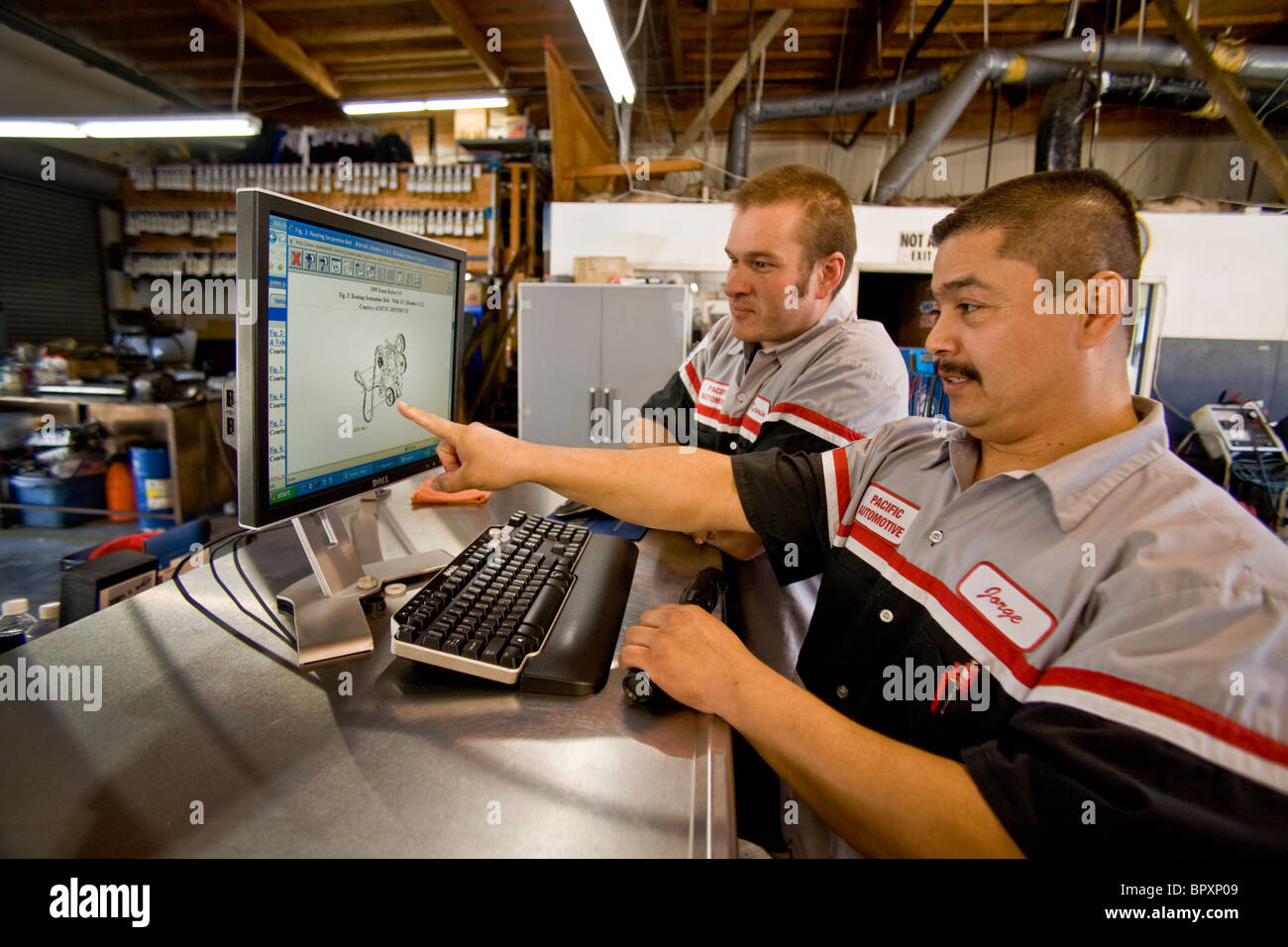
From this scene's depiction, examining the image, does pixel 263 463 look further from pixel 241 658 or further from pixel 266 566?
pixel 266 566

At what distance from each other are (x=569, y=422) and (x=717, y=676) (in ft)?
11.8

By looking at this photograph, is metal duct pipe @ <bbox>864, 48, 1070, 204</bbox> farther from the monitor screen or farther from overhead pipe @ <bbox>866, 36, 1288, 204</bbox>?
the monitor screen

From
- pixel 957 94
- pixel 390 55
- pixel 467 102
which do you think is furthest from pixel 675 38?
pixel 390 55

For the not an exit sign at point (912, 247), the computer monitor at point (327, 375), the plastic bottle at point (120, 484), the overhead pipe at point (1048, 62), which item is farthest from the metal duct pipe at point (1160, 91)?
the plastic bottle at point (120, 484)

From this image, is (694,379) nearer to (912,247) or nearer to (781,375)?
(781,375)

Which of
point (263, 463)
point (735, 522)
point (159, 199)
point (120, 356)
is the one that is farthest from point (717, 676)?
point (159, 199)

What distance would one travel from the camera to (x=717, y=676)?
0.76 meters

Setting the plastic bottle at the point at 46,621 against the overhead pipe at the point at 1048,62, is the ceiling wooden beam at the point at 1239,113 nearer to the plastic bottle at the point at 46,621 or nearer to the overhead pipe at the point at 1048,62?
the overhead pipe at the point at 1048,62

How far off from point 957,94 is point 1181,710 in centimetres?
558

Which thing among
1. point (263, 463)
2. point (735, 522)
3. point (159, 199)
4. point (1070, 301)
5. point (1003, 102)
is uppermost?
point (1003, 102)

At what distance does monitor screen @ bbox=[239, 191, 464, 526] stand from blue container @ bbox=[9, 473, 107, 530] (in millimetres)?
4599

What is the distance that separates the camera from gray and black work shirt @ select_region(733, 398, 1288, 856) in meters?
0.52

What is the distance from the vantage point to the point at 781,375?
1.64m

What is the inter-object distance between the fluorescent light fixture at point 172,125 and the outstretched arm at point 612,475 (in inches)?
204
